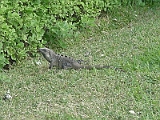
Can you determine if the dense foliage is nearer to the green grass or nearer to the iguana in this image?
the green grass

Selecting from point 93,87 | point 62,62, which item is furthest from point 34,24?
point 93,87

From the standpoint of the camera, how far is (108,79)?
5320 mm

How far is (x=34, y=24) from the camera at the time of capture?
6.36m

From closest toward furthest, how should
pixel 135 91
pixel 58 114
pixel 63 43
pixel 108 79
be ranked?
pixel 58 114 → pixel 135 91 → pixel 108 79 → pixel 63 43

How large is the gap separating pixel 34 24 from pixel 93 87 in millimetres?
1679

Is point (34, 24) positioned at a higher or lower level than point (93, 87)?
higher

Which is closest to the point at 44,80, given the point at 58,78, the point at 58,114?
the point at 58,78

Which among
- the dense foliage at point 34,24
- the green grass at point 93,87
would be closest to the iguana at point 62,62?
the green grass at point 93,87

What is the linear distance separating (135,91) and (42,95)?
0.99 m

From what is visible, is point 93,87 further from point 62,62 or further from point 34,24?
point 34,24

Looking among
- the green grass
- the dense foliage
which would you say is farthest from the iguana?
the dense foliage

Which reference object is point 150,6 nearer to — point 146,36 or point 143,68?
point 146,36

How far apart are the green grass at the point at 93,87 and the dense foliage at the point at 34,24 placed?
8.2 inches

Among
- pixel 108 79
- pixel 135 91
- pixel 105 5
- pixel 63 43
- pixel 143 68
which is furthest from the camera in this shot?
pixel 105 5
